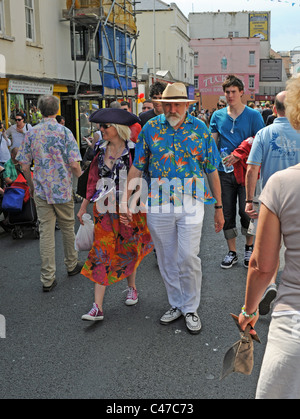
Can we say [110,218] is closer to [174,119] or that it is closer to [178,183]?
[178,183]

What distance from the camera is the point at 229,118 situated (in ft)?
19.2

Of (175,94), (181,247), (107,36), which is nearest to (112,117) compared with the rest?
(175,94)

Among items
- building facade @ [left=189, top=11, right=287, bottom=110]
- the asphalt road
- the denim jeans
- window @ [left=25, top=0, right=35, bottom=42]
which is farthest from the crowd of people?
building facade @ [left=189, top=11, right=287, bottom=110]

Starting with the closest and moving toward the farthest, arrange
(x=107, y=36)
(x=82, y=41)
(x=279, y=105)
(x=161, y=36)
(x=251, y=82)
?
(x=279, y=105) → (x=82, y=41) → (x=107, y=36) → (x=161, y=36) → (x=251, y=82)

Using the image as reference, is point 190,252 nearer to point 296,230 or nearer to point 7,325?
point 7,325

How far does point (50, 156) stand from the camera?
535 centimetres

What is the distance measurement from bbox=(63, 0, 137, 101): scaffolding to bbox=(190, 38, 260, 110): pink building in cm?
4280

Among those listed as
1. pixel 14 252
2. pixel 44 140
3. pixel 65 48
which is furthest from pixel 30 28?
pixel 44 140

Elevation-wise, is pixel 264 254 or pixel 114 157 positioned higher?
pixel 114 157

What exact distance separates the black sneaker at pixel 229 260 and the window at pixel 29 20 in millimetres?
11152

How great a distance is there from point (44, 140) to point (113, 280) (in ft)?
5.57

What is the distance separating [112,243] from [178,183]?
0.91 meters

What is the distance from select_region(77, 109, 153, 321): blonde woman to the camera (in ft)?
14.7

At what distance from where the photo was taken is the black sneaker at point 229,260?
234 inches
